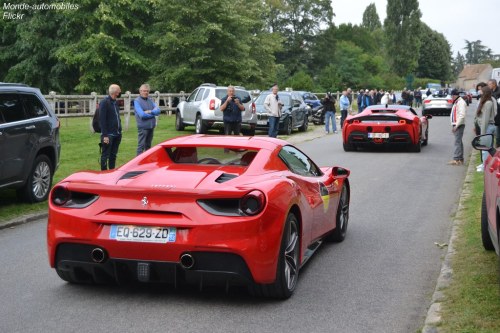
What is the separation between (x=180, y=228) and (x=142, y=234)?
0.29 metres

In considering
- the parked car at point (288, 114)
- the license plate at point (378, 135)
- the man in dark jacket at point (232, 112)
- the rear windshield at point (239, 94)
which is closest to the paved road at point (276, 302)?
the man in dark jacket at point (232, 112)

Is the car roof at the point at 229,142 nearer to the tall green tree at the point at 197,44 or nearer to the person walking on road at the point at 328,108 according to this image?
the person walking on road at the point at 328,108

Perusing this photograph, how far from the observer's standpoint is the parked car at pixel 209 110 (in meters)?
25.4

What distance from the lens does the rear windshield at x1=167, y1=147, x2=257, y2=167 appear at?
6520 millimetres

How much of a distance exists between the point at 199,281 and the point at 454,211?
6.15 metres

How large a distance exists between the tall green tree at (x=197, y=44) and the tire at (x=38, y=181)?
2985 centimetres

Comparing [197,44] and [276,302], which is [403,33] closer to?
[197,44]

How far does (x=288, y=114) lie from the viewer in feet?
91.1

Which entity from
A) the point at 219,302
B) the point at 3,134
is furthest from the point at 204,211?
the point at 3,134

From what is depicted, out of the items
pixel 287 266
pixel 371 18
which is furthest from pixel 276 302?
pixel 371 18

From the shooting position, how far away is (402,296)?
19.9 feet

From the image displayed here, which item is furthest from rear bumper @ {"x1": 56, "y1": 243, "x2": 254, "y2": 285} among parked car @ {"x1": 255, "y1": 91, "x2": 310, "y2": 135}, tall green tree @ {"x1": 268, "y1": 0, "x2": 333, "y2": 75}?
tall green tree @ {"x1": 268, "y1": 0, "x2": 333, "y2": 75}

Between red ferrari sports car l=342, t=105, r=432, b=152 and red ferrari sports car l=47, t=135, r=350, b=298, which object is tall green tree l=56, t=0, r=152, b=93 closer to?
red ferrari sports car l=342, t=105, r=432, b=152

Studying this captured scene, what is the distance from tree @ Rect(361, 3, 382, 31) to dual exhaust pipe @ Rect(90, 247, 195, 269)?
15666 cm
